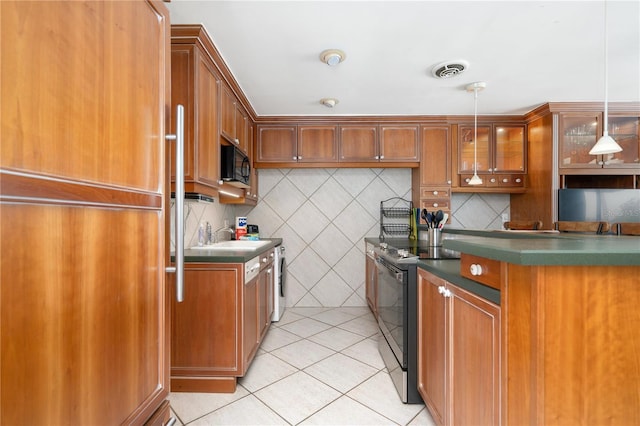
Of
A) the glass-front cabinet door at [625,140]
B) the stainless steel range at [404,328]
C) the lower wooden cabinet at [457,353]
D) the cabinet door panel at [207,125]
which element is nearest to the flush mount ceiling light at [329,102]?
the cabinet door panel at [207,125]

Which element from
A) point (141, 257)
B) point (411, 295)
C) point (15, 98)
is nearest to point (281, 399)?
point (411, 295)

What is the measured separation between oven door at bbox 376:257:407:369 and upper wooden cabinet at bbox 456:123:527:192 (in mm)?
1814

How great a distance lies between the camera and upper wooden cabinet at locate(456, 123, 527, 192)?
3.36 m

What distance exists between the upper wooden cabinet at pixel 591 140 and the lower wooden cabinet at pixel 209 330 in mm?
3313

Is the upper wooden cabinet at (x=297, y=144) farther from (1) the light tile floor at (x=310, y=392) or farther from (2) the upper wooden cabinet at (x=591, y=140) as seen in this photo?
(2) the upper wooden cabinet at (x=591, y=140)

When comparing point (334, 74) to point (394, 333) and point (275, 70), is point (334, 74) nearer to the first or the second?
point (275, 70)

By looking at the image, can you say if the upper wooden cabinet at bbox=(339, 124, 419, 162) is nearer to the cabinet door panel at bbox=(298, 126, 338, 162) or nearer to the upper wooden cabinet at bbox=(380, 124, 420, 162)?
the upper wooden cabinet at bbox=(380, 124, 420, 162)

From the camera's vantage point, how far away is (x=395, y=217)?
143 inches

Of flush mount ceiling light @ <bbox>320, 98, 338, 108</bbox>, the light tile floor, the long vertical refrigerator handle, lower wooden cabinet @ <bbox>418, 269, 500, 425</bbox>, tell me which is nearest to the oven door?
lower wooden cabinet @ <bbox>418, 269, 500, 425</bbox>

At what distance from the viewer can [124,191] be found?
2.35 feet

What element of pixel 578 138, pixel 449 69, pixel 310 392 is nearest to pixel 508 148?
pixel 578 138

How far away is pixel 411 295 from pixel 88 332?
145 centimetres

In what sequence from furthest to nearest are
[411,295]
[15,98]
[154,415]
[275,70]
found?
[275,70] → [411,295] → [154,415] → [15,98]

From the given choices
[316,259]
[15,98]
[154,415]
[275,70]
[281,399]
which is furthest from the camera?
[316,259]
